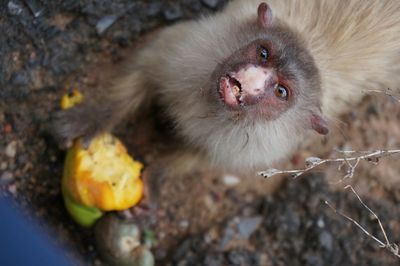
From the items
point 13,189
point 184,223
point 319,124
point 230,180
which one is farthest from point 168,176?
point 319,124

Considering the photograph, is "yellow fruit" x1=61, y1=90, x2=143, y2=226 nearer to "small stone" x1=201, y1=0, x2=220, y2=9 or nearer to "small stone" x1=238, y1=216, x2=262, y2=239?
"small stone" x1=238, y1=216, x2=262, y2=239

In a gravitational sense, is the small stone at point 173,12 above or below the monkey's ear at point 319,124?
above

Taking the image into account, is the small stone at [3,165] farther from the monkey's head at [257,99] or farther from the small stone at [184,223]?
the small stone at [184,223]

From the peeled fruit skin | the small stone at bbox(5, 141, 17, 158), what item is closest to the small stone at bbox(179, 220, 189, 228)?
the peeled fruit skin

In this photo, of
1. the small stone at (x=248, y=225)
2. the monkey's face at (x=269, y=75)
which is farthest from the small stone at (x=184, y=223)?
the monkey's face at (x=269, y=75)

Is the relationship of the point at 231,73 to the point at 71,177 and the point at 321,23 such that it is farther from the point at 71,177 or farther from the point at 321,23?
the point at 71,177

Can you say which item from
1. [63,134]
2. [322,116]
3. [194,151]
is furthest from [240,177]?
[63,134]

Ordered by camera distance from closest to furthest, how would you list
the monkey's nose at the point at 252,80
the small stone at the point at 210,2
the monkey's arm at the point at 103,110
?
the monkey's nose at the point at 252,80 < the monkey's arm at the point at 103,110 < the small stone at the point at 210,2
